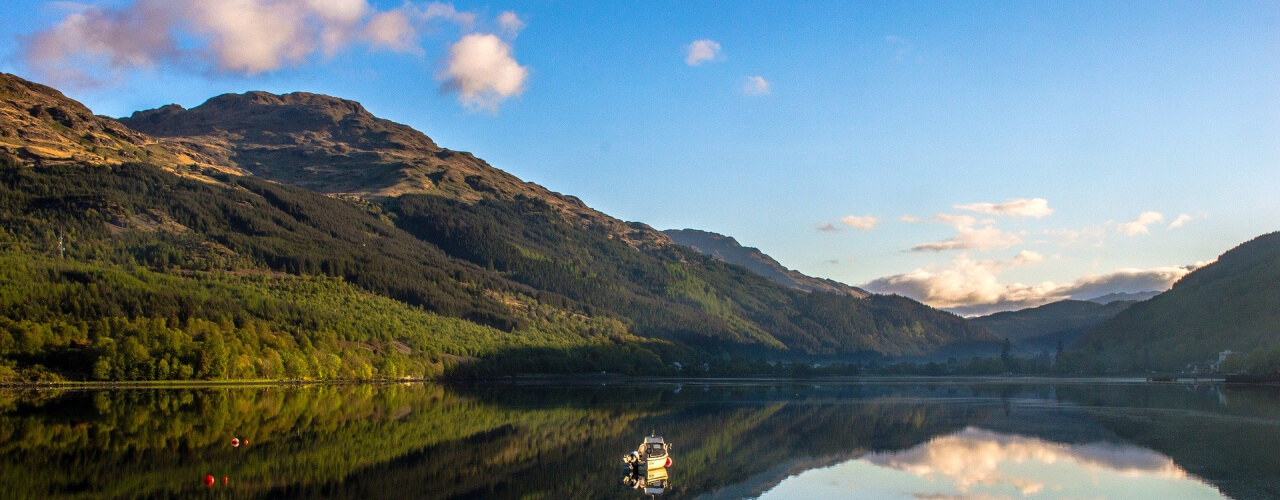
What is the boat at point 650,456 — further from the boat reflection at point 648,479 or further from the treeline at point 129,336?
the treeline at point 129,336

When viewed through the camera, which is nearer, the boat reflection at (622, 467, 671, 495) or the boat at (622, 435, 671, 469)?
the boat reflection at (622, 467, 671, 495)

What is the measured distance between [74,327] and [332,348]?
4979 centimetres

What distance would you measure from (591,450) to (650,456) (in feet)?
41.6

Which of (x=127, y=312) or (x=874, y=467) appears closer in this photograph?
(x=874, y=467)

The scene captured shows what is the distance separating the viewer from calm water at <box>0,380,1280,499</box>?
58.1 m

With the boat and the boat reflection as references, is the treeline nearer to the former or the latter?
the boat

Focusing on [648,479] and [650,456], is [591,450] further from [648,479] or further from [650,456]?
[648,479]

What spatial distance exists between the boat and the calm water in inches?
40.8

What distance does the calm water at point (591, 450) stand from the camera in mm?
58125

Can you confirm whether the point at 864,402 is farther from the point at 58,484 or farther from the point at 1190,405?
the point at 58,484

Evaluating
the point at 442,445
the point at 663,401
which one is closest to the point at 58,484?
the point at 442,445

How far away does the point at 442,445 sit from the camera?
7700cm

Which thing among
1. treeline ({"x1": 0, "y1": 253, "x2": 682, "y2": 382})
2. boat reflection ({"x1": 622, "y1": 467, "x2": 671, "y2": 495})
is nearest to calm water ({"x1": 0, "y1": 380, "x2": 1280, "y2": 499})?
boat reflection ({"x1": 622, "y1": 467, "x2": 671, "y2": 495})

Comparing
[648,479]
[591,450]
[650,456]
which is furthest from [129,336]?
[648,479]
